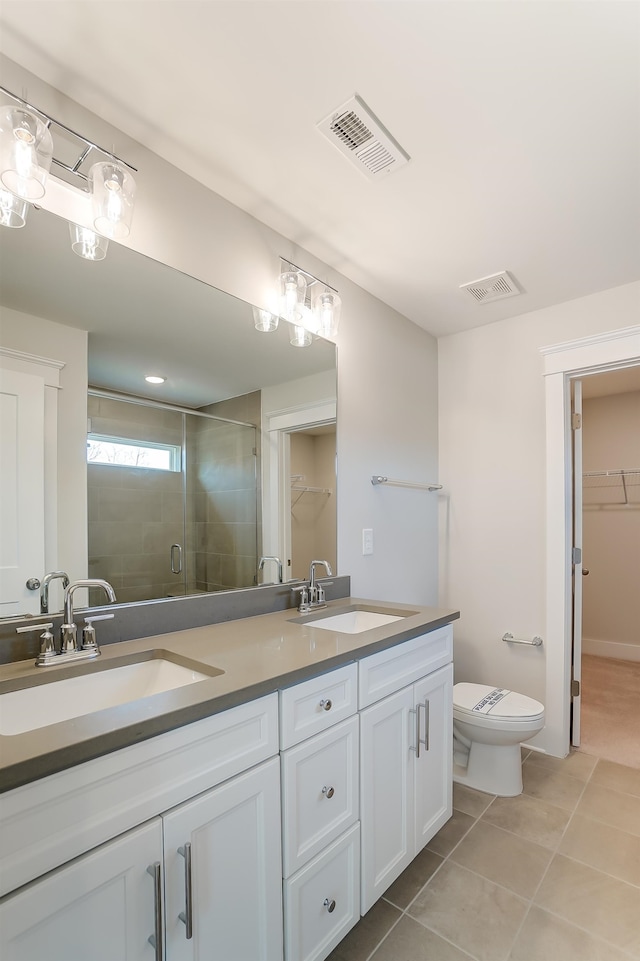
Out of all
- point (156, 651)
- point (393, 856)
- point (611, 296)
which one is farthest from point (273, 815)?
point (611, 296)

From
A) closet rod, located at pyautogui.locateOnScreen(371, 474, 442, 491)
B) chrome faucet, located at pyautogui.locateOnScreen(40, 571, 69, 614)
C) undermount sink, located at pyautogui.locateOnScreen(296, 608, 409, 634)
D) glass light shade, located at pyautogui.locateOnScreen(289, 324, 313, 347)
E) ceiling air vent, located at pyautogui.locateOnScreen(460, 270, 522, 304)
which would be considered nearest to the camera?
chrome faucet, located at pyautogui.locateOnScreen(40, 571, 69, 614)

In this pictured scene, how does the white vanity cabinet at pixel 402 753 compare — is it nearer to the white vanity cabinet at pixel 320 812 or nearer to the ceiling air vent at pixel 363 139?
the white vanity cabinet at pixel 320 812

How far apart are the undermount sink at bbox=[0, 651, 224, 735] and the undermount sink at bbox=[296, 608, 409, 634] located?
24.9 inches

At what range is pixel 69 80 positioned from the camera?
1289 mm

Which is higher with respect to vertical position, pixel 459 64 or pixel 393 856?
pixel 459 64

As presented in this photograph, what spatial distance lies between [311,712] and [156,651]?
0.45m

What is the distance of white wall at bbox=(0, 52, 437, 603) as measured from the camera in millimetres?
1529

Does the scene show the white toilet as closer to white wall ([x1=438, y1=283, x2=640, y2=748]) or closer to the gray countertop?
white wall ([x1=438, y1=283, x2=640, y2=748])

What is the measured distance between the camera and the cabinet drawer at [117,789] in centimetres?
72

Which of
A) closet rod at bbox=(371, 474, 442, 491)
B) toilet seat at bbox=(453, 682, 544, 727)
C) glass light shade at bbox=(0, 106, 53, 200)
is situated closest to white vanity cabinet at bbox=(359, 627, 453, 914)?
toilet seat at bbox=(453, 682, 544, 727)

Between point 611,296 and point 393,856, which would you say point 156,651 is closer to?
point 393,856

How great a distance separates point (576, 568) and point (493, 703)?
895 mm

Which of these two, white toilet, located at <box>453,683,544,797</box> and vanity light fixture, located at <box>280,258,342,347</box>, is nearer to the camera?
vanity light fixture, located at <box>280,258,342,347</box>

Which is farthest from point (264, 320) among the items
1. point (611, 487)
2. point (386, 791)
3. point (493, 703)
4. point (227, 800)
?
point (611, 487)
